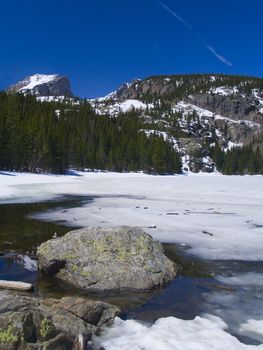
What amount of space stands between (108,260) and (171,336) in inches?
157

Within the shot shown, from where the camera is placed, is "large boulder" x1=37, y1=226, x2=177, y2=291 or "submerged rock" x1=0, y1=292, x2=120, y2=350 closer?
"submerged rock" x1=0, y1=292, x2=120, y2=350

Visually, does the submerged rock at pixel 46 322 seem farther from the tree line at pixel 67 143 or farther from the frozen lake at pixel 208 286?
the tree line at pixel 67 143

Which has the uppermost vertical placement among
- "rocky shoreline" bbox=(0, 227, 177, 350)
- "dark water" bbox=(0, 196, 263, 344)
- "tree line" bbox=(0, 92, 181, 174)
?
"tree line" bbox=(0, 92, 181, 174)

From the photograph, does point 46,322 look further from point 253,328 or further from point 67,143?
point 67,143

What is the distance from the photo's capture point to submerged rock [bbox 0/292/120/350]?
570cm

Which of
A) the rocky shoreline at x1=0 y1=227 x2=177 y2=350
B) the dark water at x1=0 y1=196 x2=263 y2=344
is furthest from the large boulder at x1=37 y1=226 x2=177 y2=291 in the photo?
the dark water at x1=0 y1=196 x2=263 y2=344

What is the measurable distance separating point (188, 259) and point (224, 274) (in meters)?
1.74

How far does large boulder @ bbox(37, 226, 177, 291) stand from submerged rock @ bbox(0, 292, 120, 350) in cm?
247

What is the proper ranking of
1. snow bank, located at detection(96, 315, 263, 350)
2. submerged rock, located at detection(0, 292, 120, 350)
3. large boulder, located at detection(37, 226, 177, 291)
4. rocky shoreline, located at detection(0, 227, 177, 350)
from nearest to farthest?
submerged rock, located at detection(0, 292, 120, 350), rocky shoreline, located at detection(0, 227, 177, 350), snow bank, located at detection(96, 315, 263, 350), large boulder, located at detection(37, 226, 177, 291)

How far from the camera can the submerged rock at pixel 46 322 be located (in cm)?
570

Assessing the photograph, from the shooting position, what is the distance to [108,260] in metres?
10.6

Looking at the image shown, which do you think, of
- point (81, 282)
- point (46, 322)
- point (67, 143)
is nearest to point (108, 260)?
point (81, 282)

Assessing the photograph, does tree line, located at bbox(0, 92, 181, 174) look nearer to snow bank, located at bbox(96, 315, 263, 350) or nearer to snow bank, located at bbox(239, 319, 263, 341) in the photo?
snow bank, located at bbox(96, 315, 263, 350)

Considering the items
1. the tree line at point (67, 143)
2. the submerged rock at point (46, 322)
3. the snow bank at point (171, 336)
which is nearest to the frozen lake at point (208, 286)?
the snow bank at point (171, 336)
